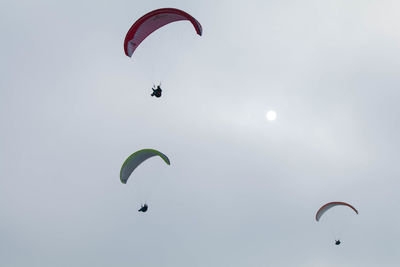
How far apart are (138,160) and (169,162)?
3.26 meters

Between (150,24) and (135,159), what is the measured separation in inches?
394

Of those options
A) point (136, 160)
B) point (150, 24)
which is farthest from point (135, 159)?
point (150, 24)

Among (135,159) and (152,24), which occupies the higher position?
(152,24)

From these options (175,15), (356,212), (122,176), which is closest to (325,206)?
(356,212)

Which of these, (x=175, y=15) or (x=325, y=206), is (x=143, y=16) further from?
(x=325, y=206)

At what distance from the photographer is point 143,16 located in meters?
24.1

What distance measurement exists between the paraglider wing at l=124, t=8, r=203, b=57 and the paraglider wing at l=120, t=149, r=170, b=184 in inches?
282

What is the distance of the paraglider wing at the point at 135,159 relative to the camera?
26.5m

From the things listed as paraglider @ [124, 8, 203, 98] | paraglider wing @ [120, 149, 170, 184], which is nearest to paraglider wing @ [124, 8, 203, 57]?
paraglider @ [124, 8, 203, 98]

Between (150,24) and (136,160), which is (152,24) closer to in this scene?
(150,24)

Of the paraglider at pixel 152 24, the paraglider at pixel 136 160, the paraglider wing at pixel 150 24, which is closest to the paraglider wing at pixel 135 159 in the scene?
the paraglider at pixel 136 160

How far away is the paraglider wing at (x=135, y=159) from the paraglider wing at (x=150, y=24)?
715 cm

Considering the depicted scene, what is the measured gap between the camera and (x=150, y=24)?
988 inches

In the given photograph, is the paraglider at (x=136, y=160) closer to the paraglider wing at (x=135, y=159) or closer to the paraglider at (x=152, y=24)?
the paraglider wing at (x=135, y=159)
